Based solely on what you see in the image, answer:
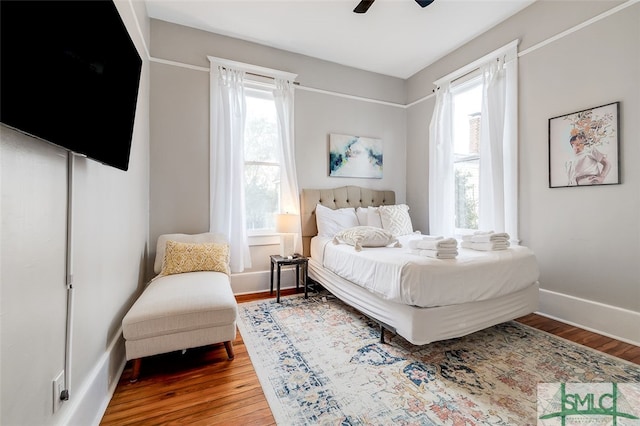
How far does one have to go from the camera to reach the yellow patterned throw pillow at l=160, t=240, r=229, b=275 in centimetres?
259

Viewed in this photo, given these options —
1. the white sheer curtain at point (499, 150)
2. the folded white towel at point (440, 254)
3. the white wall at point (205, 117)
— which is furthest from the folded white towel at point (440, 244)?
the white wall at point (205, 117)

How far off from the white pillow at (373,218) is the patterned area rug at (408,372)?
4.37 feet

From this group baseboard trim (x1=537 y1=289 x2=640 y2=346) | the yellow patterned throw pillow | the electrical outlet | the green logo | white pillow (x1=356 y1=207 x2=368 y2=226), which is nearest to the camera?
the electrical outlet

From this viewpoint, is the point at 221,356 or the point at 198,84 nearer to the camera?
the point at 221,356

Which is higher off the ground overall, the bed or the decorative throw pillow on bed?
the decorative throw pillow on bed

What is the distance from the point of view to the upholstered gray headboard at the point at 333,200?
3.72 meters

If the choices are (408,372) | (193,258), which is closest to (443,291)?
(408,372)

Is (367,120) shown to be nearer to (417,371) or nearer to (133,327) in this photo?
(417,371)

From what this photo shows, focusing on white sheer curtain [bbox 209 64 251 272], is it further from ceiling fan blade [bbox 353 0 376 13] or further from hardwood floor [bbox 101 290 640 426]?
ceiling fan blade [bbox 353 0 376 13]

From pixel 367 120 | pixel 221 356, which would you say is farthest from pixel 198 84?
pixel 221 356

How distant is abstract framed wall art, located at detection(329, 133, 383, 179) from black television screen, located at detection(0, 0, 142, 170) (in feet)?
8.99

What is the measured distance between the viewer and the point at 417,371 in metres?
1.85

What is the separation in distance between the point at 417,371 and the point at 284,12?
11.6 ft

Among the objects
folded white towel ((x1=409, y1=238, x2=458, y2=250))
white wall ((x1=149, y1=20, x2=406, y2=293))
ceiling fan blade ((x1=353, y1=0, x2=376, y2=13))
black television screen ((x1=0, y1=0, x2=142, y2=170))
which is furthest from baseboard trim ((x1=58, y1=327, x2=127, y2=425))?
ceiling fan blade ((x1=353, y1=0, x2=376, y2=13))
